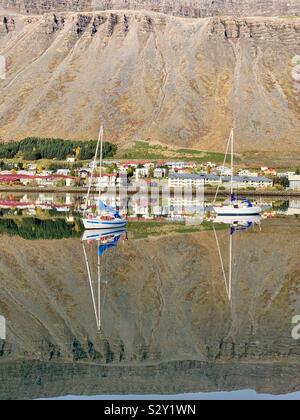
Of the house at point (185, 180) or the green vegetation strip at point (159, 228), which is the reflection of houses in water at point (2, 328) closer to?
the green vegetation strip at point (159, 228)

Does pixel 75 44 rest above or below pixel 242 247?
above

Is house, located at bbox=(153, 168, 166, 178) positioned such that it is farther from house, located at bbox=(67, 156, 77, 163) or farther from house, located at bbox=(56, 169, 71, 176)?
house, located at bbox=(67, 156, 77, 163)

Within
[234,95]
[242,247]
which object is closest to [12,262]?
[242,247]

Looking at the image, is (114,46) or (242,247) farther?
(114,46)

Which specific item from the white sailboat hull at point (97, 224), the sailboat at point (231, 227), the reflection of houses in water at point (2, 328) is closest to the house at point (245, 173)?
the sailboat at point (231, 227)

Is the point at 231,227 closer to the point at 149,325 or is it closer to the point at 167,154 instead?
the point at 149,325

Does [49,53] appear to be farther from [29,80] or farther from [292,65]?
[292,65]
